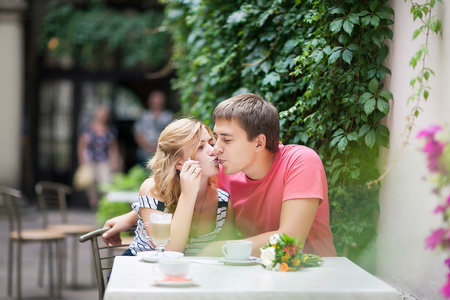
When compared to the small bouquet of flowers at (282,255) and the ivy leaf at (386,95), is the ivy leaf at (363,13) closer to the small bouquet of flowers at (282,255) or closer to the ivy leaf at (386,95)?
the ivy leaf at (386,95)

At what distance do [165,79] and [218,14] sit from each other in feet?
23.6

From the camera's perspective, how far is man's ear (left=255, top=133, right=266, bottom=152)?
105 inches

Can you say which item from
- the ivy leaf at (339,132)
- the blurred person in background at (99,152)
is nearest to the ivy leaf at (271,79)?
the ivy leaf at (339,132)

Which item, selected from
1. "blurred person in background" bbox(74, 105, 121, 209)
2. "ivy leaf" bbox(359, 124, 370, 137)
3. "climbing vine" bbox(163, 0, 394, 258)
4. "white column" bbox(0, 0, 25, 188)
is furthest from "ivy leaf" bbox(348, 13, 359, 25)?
"white column" bbox(0, 0, 25, 188)

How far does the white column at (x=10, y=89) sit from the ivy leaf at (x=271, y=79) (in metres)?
7.59

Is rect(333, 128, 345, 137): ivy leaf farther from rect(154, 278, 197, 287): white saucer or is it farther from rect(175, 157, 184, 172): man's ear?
rect(154, 278, 197, 287): white saucer

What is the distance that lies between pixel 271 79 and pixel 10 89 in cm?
774

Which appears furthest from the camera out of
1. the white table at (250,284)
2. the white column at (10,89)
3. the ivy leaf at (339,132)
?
the white column at (10,89)

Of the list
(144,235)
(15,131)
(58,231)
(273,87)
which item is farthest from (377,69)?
(15,131)

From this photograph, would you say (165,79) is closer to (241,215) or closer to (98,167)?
(98,167)

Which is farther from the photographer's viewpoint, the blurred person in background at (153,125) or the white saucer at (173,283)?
the blurred person in background at (153,125)

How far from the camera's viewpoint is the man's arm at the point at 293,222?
242cm

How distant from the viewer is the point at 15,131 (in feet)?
33.2

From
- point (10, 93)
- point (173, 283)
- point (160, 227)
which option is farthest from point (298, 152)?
point (10, 93)
